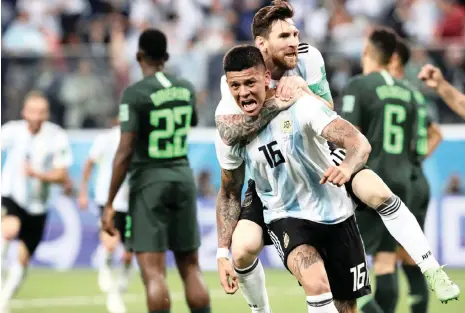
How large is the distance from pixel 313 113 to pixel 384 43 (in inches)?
119

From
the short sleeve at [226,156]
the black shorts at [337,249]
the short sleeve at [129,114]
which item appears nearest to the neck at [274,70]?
the short sleeve at [226,156]

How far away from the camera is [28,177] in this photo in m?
11.8

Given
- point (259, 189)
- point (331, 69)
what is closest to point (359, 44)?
point (331, 69)

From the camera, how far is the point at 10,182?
11.9 metres

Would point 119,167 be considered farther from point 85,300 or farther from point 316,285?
point 85,300

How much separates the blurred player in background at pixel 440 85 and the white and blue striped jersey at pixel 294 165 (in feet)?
4.73

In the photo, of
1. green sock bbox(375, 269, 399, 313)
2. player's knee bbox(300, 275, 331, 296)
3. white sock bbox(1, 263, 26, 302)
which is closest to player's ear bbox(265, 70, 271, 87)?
player's knee bbox(300, 275, 331, 296)

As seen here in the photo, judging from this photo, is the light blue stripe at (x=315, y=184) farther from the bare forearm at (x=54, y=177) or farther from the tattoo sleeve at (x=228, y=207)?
the bare forearm at (x=54, y=177)

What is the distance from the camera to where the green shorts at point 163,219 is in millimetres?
8586

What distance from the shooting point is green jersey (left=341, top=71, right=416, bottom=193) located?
8883 millimetres

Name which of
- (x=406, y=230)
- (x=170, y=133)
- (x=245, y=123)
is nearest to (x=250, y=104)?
(x=245, y=123)

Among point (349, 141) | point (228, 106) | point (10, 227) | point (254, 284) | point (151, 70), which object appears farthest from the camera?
point (10, 227)

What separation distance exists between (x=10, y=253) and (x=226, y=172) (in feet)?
29.3

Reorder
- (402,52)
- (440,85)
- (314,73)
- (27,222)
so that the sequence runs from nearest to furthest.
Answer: (314,73), (440,85), (402,52), (27,222)
